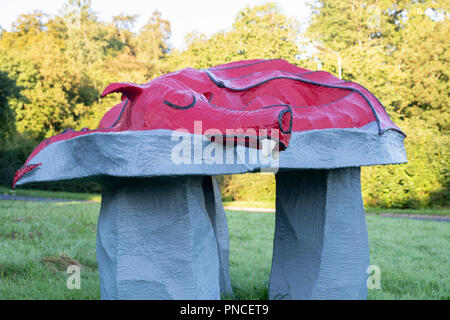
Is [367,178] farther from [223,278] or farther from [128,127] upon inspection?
[128,127]

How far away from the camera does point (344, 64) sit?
639 inches

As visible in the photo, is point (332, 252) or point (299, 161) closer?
point (299, 161)

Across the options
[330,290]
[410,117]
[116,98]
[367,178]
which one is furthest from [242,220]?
[116,98]

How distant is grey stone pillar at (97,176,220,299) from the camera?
8.59 ft

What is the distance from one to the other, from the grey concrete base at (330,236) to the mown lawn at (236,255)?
96 centimetres

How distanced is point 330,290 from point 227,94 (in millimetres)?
1705

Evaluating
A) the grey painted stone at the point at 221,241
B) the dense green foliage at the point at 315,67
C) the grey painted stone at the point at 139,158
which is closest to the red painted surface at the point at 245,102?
the grey painted stone at the point at 139,158

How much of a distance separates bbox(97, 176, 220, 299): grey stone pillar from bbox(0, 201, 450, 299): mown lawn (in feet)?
5.52

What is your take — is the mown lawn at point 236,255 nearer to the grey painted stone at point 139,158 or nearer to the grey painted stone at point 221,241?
the grey painted stone at point 221,241

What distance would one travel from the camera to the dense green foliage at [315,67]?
13.1m
